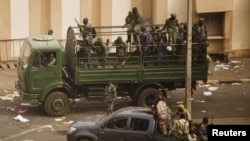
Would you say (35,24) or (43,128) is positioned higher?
(35,24)

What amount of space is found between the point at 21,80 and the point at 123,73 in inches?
132

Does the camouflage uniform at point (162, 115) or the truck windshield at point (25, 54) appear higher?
the truck windshield at point (25, 54)

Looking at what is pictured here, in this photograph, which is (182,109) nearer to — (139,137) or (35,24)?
(139,137)

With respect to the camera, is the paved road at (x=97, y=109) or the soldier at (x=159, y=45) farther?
the soldier at (x=159, y=45)

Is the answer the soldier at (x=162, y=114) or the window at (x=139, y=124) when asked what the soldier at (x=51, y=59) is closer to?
the soldier at (x=162, y=114)

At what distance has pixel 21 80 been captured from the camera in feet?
69.3

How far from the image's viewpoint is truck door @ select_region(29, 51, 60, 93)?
20.4 metres

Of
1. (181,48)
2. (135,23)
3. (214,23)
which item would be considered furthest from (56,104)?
(214,23)

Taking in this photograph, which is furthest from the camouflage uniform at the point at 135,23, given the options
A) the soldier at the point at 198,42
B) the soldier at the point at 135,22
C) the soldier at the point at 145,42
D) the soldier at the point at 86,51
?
the soldier at the point at 198,42

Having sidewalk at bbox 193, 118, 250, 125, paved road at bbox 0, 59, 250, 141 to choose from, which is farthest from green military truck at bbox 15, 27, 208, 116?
sidewalk at bbox 193, 118, 250, 125

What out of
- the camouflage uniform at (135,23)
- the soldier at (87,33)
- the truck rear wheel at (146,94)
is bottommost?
the truck rear wheel at (146,94)

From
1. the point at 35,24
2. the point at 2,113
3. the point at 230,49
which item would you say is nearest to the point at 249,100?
the point at 230,49

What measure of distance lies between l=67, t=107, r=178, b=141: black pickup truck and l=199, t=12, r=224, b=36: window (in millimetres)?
13916

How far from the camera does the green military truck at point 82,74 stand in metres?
20.5
